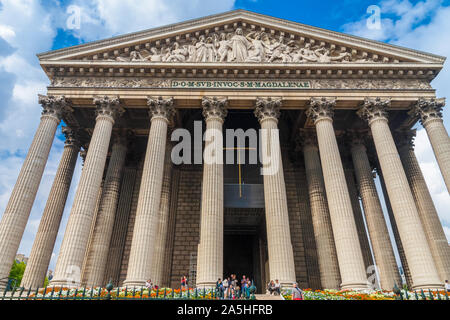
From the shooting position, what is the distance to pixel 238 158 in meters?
29.0

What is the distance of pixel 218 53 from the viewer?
2450 cm

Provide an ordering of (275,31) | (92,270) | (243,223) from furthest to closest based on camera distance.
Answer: (243,223) → (275,31) → (92,270)

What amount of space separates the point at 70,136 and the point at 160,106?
8909 millimetres

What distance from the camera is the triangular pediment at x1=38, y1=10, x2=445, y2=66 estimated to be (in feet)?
77.8

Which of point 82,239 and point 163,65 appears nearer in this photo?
point 82,239

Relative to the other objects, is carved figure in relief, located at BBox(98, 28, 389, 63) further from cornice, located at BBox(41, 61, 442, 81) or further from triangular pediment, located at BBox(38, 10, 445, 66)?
cornice, located at BBox(41, 61, 442, 81)

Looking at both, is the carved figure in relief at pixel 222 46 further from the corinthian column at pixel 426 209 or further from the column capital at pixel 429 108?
the corinthian column at pixel 426 209

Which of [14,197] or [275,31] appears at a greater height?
[275,31]

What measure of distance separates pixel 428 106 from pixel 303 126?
8996 millimetres

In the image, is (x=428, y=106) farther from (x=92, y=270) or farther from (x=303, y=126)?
(x=92, y=270)

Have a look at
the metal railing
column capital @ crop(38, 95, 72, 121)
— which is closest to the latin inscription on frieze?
column capital @ crop(38, 95, 72, 121)

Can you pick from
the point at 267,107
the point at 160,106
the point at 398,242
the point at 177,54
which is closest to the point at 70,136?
the point at 160,106
